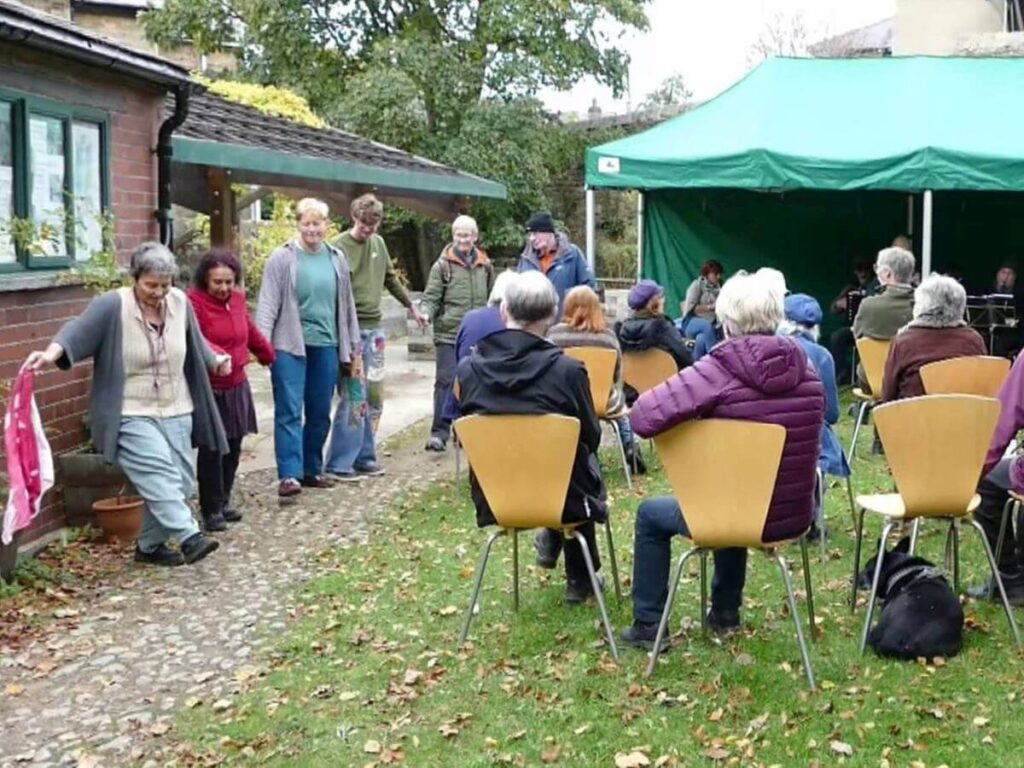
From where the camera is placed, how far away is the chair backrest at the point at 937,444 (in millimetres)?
4473

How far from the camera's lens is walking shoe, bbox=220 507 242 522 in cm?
702

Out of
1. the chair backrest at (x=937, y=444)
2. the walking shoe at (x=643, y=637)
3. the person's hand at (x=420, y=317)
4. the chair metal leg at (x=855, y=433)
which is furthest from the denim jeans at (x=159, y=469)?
the chair metal leg at (x=855, y=433)

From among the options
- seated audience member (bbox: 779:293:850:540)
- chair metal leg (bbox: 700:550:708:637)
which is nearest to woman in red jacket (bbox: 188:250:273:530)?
seated audience member (bbox: 779:293:850:540)

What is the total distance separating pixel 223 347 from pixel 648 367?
9.19 feet

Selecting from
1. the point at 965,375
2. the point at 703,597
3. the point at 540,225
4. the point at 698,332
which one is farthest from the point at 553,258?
the point at 703,597

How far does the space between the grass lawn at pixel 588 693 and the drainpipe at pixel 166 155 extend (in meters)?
3.24

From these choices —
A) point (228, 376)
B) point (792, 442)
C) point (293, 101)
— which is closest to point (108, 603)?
point (228, 376)

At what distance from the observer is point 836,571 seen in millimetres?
5789

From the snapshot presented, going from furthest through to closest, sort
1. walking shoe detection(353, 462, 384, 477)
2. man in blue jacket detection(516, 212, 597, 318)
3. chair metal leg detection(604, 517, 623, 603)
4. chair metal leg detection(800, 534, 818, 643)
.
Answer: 1. man in blue jacket detection(516, 212, 597, 318)
2. walking shoe detection(353, 462, 384, 477)
3. chair metal leg detection(604, 517, 623, 603)
4. chair metal leg detection(800, 534, 818, 643)

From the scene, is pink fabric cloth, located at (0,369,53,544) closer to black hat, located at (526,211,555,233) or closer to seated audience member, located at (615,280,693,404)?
seated audience member, located at (615,280,693,404)

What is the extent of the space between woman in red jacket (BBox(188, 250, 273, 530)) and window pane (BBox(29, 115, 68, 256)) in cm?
77

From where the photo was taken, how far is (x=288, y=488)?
24.8 feet

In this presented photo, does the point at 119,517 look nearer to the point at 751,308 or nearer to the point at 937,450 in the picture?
the point at 751,308

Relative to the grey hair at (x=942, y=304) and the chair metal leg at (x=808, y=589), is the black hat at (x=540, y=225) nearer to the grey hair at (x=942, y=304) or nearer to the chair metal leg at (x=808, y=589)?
the grey hair at (x=942, y=304)
